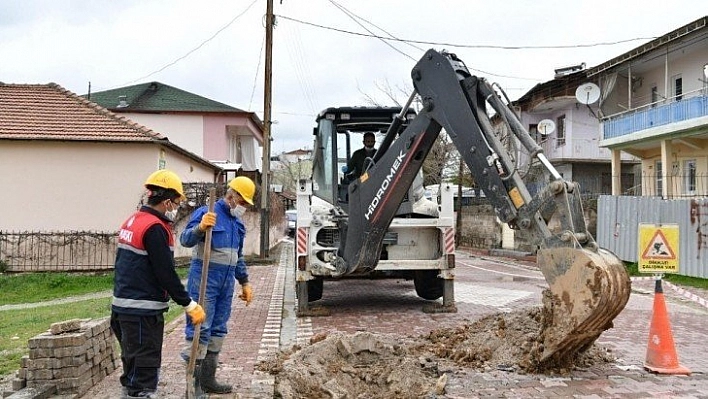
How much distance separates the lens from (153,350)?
14.8 feet

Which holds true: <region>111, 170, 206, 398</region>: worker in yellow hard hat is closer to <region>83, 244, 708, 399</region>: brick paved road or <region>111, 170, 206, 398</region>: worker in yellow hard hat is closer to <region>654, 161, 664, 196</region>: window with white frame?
<region>83, 244, 708, 399</region>: brick paved road

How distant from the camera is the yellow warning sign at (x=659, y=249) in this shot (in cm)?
685

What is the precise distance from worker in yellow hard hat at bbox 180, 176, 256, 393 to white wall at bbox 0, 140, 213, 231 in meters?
12.3

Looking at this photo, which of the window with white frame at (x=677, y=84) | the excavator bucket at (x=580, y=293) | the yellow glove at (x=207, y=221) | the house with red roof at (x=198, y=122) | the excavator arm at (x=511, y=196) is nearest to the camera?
the yellow glove at (x=207, y=221)

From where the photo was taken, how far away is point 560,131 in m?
33.2

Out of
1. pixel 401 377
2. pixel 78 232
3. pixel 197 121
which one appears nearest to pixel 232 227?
pixel 401 377

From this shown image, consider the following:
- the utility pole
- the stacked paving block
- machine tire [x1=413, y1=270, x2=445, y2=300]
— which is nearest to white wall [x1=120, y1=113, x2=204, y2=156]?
the utility pole

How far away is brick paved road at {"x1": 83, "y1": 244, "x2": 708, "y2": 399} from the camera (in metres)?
5.63

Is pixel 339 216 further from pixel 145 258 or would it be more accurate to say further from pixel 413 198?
pixel 145 258

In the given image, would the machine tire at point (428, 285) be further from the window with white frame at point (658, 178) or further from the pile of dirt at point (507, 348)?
the window with white frame at point (658, 178)

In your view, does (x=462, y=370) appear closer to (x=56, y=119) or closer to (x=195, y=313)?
(x=195, y=313)

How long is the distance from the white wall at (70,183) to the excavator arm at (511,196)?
35.7 feet

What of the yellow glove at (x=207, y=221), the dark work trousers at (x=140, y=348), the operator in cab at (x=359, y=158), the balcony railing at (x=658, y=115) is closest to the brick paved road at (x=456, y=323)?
the dark work trousers at (x=140, y=348)

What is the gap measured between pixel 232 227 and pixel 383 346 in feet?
7.00
